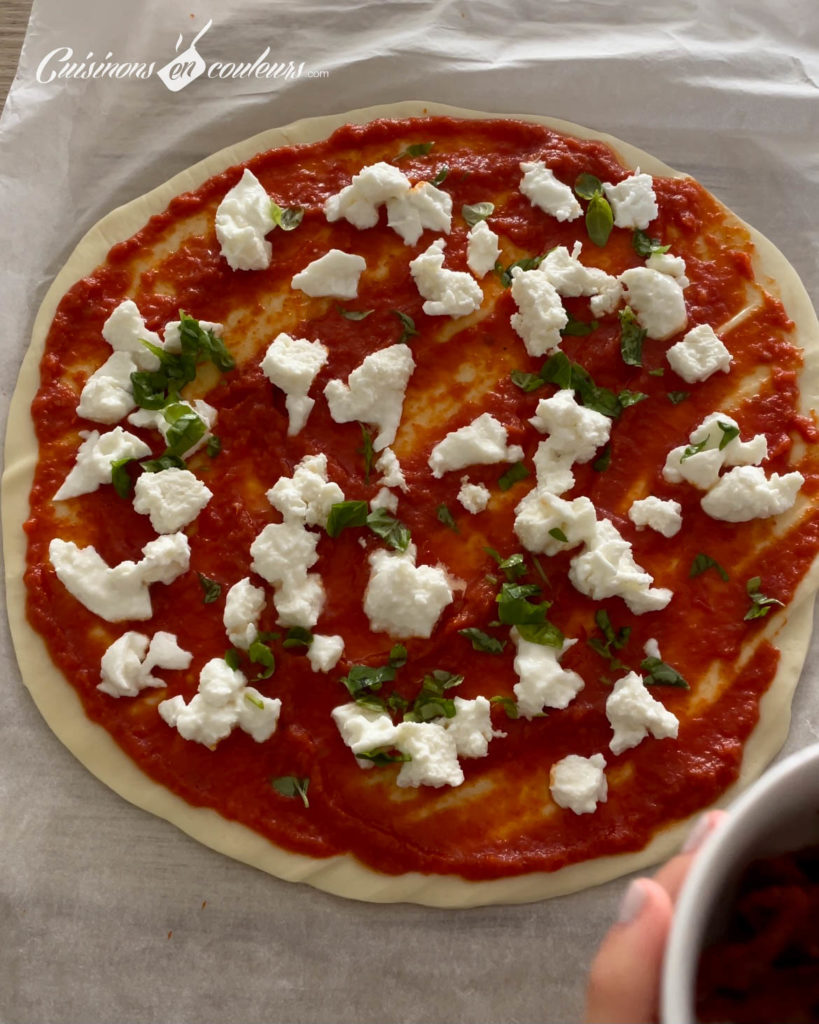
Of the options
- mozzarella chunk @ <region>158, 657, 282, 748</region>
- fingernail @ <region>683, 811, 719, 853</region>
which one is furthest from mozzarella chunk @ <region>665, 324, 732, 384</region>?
fingernail @ <region>683, 811, 719, 853</region>

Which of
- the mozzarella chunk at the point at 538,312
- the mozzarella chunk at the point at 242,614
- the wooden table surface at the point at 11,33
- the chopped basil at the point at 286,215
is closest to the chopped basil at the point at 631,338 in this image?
the mozzarella chunk at the point at 538,312

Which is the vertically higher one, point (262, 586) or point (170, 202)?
point (170, 202)

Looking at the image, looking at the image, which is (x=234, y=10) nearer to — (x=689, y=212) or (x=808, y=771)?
(x=689, y=212)

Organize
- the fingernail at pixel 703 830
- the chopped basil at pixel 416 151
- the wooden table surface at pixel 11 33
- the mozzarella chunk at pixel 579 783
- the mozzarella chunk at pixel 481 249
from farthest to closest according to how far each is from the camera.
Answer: the wooden table surface at pixel 11 33
the chopped basil at pixel 416 151
the mozzarella chunk at pixel 481 249
the mozzarella chunk at pixel 579 783
the fingernail at pixel 703 830

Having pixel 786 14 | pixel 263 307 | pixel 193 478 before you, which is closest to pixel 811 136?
pixel 786 14

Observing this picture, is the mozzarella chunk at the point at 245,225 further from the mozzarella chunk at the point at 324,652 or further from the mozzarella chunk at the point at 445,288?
the mozzarella chunk at the point at 324,652

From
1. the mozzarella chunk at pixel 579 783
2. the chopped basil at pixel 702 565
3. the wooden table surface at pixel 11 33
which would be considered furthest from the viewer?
the wooden table surface at pixel 11 33

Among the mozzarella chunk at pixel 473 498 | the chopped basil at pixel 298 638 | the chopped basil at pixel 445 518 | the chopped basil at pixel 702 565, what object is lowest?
the chopped basil at pixel 298 638
